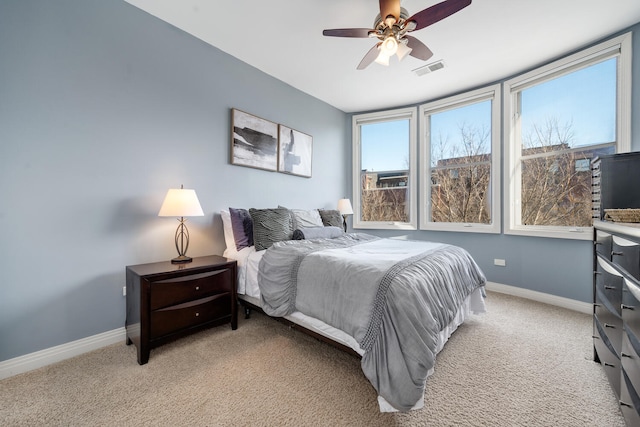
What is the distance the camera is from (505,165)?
334 centimetres

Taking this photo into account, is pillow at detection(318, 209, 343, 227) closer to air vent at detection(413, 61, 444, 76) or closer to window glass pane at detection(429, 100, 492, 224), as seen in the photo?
window glass pane at detection(429, 100, 492, 224)

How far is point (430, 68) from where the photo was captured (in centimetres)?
306

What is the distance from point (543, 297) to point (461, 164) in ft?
6.60

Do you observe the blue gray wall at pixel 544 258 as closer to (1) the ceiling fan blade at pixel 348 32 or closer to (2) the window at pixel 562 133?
(2) the window at pixel 562 133

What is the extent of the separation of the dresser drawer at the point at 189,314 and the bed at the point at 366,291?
27 cm

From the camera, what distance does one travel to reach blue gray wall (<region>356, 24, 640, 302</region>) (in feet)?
7.85

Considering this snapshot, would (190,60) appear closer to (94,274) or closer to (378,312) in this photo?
(94,274)

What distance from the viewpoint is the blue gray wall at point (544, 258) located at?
2.39 m

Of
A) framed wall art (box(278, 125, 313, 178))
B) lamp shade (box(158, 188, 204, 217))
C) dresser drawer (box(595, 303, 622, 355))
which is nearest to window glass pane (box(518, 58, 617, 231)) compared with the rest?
dresser drawer (box(595, 303, 622, 355))

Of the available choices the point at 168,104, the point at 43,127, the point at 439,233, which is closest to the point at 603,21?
the point at 439,233

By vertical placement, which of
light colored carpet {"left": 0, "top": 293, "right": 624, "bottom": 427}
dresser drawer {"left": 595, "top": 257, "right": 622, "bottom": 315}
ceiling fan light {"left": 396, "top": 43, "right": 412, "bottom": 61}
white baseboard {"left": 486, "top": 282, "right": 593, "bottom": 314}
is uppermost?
ceiling fan light {"left": 396, "top": 43, "right": 412, "bottom": 61}

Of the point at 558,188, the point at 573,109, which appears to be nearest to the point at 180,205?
the point at 558,188

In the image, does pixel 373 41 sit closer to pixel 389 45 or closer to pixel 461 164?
pixel 389 45

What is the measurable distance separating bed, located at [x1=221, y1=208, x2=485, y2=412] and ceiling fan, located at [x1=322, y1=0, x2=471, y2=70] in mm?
1695
